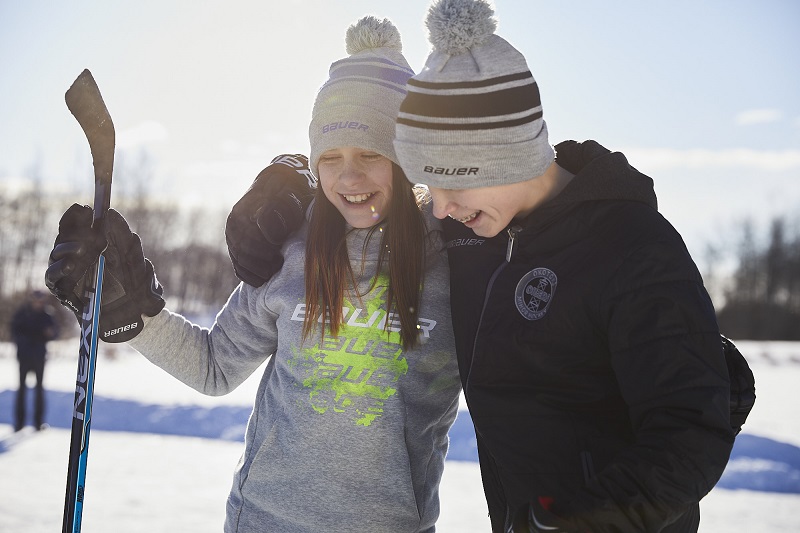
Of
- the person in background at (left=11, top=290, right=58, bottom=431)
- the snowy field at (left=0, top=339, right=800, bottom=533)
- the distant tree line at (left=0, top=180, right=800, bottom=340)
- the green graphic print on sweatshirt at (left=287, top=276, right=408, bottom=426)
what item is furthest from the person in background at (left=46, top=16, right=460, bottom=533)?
the distant tree line at (left=0, top=180, right=800, bottom=340)

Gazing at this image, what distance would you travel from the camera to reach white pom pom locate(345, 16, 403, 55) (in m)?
1.86

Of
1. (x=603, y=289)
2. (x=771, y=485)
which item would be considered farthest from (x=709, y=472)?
(x=771, y=485)

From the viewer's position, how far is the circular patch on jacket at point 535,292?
1256 mm

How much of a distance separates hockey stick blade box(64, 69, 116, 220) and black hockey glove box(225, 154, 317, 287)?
362 millimetres

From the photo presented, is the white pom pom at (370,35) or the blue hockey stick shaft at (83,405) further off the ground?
the white pom pom at (370,35)

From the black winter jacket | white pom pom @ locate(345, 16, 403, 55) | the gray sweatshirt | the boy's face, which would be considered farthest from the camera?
white pom pom @ locate(345, 16, 403, 55)

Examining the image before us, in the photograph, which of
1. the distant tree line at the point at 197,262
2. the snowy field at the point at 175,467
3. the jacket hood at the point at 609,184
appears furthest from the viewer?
the distant tree line at the point at 197,262

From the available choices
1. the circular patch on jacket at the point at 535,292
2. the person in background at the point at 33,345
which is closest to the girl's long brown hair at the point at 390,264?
the circular patch on jacket at the point at 535,292

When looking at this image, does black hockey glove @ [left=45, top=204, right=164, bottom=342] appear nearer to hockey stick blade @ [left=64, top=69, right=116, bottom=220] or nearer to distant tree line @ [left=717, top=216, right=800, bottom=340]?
hockey stick blade @ [left=64, top=69, right=116, bottom=220]

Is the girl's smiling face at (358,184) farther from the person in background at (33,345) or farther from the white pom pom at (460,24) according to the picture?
the person in background at (33,345)

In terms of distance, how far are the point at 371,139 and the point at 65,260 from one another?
33.4 inches

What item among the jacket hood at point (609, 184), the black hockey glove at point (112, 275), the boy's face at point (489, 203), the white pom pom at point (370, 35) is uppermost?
the white pom pom at point (370, 35)

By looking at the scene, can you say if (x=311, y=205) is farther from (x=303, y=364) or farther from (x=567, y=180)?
(x=567, y=180)

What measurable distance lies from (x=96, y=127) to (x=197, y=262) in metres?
39.1
